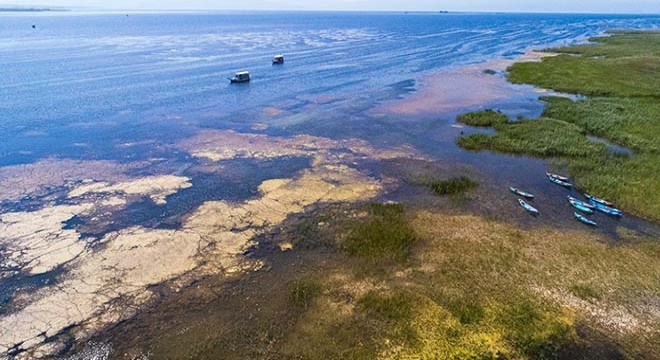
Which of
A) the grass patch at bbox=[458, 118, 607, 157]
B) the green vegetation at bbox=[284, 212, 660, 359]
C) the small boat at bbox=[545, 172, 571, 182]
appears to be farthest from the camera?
the grass patch at bbox=[458, 118, 607, 157]

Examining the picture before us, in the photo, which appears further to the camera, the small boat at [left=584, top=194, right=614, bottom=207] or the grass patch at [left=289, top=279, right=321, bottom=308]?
the small boat at [left=584, top=194, right=614, bottom=207]

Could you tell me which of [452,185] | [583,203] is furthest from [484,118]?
[583,203]

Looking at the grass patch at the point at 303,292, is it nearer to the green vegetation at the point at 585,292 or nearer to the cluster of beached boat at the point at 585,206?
the green vegetation at the point at 585,292

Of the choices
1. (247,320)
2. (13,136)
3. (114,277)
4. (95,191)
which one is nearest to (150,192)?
(95,191)

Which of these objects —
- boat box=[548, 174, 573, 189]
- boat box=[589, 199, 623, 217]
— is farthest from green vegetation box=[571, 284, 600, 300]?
boat box=[548, 174, 573, 189]

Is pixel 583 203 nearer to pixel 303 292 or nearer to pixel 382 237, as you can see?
pixel 382 237

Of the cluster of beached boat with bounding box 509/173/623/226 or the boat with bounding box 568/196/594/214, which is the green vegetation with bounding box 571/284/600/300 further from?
the boat with bounding box 568/196/594/214

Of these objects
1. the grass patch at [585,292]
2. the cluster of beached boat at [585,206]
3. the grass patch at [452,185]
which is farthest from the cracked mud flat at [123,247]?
the grass patch at [585,292]
